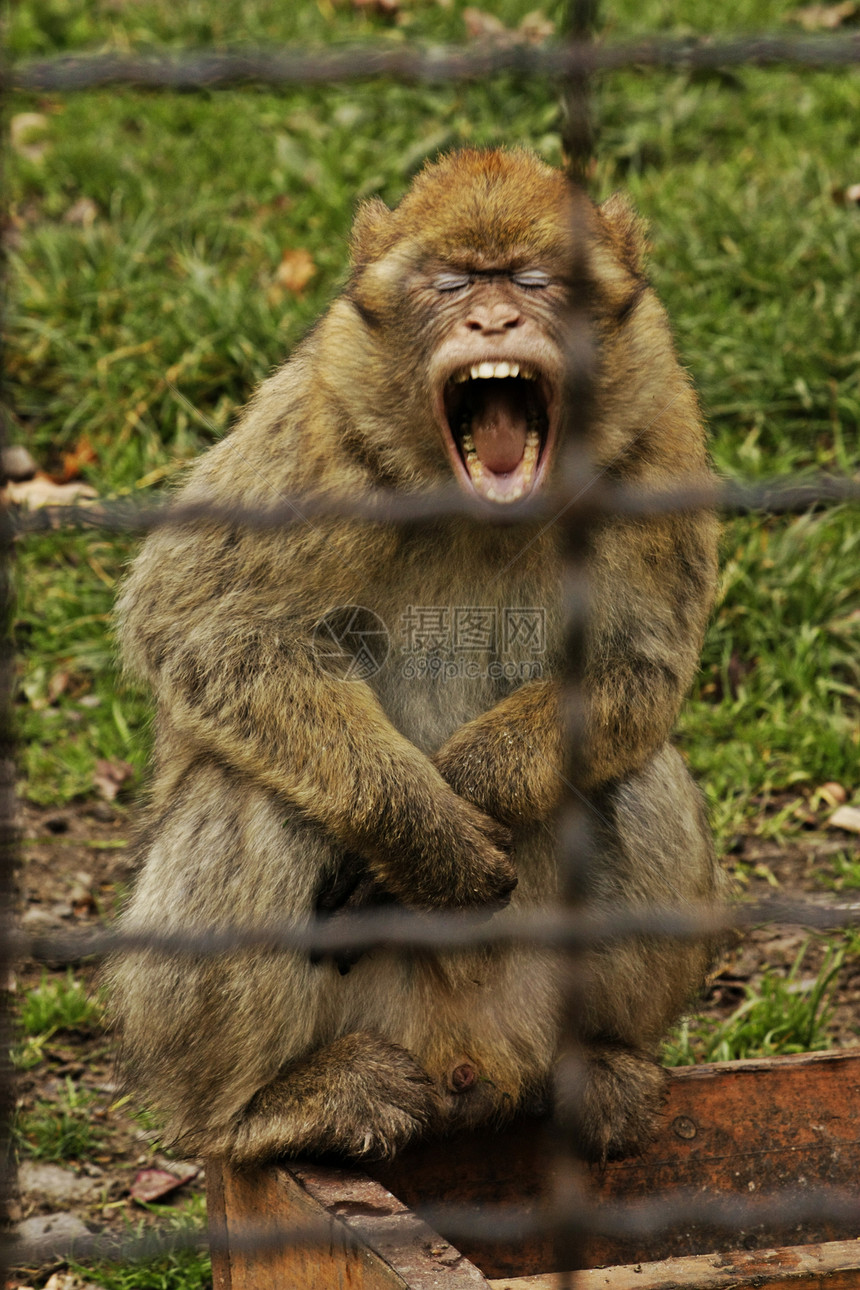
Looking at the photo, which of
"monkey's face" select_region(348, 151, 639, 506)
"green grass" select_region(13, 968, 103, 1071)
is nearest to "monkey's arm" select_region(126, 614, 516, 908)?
"monkey's face" select_region(348, 151, 639, 506)

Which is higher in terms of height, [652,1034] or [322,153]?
[322,153]

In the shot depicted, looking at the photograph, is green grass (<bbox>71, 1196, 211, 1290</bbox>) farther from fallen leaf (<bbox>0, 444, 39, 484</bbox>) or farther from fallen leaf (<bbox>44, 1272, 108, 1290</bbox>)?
fallen leaf (<bbox>0, 444, 39, 484</bbox>)

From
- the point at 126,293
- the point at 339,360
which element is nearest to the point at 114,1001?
the point at 339,360

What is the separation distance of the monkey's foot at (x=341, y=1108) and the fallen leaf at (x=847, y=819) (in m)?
2.41

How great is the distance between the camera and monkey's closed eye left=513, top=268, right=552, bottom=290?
11.6ft

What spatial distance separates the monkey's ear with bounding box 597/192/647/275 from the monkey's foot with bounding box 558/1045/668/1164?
6.06 ft

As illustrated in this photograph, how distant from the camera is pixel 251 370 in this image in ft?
21.6

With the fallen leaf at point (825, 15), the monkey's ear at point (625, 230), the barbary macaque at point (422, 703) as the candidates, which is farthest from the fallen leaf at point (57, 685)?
the fallen leaf at point (825, 15)

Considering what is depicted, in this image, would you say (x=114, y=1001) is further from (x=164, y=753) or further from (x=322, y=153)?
(x=322, y=153)

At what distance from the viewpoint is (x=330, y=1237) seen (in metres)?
2.98

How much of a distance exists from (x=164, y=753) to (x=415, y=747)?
0.70m

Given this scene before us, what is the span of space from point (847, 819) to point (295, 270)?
3396 millimetres

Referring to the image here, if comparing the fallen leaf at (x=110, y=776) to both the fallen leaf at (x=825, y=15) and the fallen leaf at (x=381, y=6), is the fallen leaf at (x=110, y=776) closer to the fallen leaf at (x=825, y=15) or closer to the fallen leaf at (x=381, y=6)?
the fallen leaf at (x=381, y=6)

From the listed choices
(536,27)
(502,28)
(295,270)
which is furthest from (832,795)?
(502,28)
